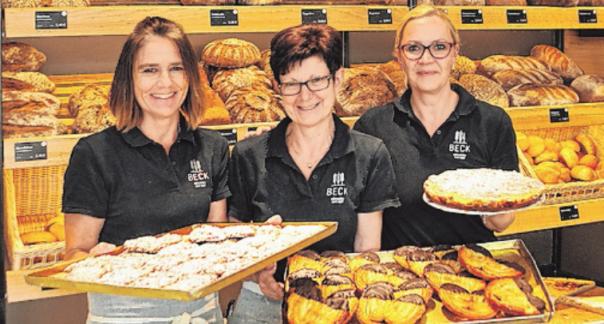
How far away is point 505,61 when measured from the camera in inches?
148

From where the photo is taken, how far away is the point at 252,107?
2.99 metres

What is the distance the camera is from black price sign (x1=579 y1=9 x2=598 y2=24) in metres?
3.52

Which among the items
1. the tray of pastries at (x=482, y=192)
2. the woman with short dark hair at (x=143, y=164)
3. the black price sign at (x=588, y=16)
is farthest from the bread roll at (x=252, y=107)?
the black price sign at (x=588, y=16)

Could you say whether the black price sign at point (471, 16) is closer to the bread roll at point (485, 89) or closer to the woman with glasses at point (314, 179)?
the bread roll at point (485, 89)

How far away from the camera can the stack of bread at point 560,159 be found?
3453mm

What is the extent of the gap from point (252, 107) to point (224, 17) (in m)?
0.38

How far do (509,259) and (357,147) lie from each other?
535mm

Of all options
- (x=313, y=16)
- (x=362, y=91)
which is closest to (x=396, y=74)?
(x=362, y=91)

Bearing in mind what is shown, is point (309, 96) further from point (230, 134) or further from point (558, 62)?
point (558, 62)

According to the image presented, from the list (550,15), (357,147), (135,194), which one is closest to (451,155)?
(357,147)

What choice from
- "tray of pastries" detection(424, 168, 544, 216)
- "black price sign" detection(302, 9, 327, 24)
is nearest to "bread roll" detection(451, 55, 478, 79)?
"black price sign" detection(302, 9, 327, 24)

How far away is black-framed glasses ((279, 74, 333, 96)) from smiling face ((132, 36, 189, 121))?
11.3 inches

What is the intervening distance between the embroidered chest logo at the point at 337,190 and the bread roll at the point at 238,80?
1021 millimetres

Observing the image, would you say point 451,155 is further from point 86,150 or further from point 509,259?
point 86,150
